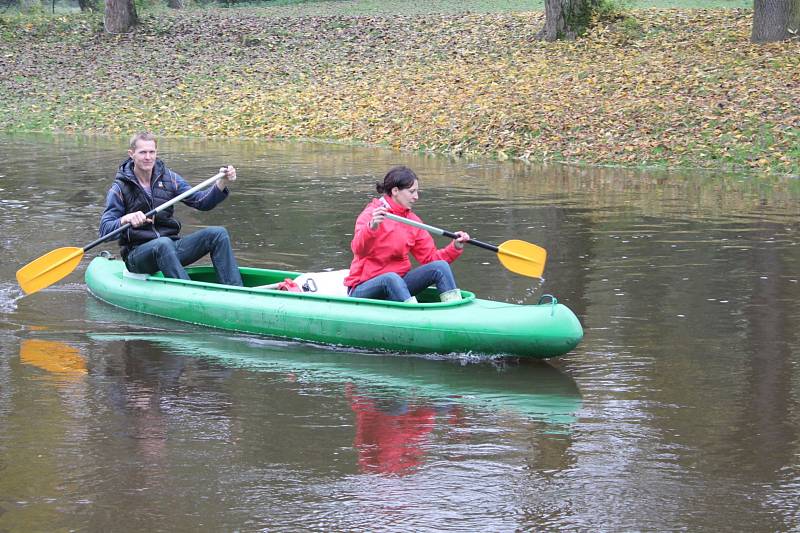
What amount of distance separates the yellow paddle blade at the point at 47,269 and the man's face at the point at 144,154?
85 cm

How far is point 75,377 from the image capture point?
7.40 meters

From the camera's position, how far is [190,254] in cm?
941

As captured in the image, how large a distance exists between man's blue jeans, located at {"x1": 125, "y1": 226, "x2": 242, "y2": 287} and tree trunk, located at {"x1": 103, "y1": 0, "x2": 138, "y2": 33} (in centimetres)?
2099

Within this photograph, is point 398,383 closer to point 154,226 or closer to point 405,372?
point 405,372

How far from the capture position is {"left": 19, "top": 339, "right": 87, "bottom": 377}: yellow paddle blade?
7.57 meters

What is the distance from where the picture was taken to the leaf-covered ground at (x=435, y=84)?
1717 centimetres

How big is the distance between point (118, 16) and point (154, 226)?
21.1 metres

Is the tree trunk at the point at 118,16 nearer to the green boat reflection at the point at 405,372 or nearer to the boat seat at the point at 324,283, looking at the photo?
the boat seat at the point at 324,283

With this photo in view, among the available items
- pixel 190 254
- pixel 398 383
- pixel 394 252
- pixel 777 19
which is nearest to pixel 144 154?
pixel 190 254

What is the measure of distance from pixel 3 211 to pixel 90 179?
2876 millimetres

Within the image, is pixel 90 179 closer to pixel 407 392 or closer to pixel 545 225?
pixel 545 225

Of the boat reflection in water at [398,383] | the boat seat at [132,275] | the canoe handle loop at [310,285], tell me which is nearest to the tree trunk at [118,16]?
the boat seat at [132,275]

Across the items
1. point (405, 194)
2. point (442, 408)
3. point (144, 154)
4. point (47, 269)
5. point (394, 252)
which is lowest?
point (442, 408)

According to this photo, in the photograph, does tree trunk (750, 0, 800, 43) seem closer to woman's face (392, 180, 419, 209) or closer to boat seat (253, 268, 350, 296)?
boat seat (253, 268, 350, 296)
